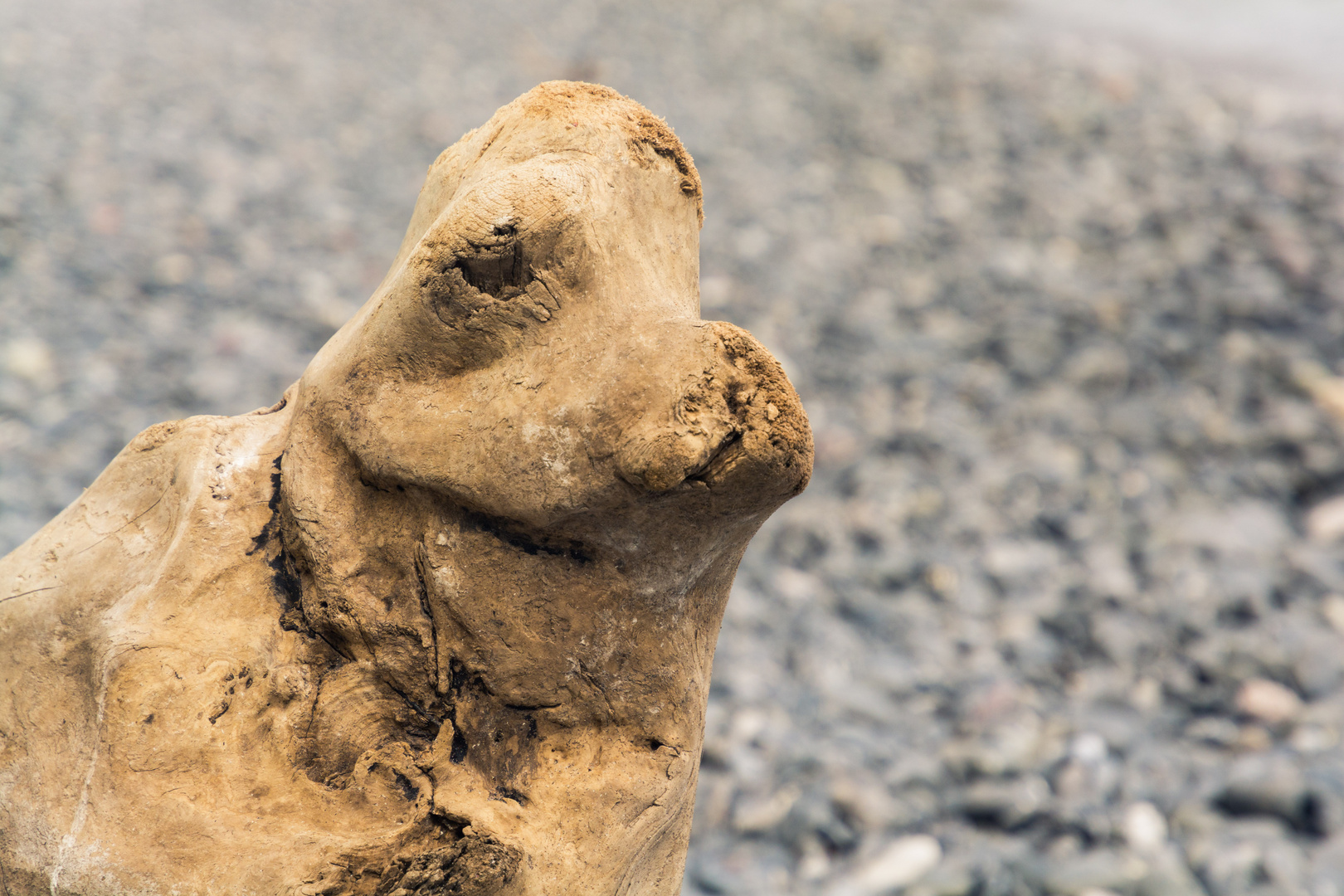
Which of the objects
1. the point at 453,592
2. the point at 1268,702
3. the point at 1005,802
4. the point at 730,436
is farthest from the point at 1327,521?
the point at 453,592

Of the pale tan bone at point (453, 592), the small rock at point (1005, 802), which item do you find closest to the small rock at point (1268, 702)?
the small rock at point (1005, 802)

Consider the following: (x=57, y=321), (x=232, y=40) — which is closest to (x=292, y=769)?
(x=57, y=321)

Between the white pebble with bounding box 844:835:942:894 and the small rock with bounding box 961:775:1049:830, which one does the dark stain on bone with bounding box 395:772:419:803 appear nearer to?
the white pebble with bounding box 844:835:942:894

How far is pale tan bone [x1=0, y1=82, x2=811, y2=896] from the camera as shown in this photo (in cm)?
128

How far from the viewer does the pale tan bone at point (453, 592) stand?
1282mm

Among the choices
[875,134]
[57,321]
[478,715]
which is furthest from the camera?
[875,134]

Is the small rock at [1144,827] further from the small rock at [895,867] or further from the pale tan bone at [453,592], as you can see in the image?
the pale tan bone at [453,592]

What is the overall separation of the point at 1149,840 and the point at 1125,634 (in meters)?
0.67

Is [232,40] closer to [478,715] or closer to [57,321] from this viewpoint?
[57,321]

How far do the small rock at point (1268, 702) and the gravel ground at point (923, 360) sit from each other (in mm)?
12

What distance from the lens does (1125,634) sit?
2934 mm

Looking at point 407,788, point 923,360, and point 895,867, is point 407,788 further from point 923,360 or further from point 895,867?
point 923,360

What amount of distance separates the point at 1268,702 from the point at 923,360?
1632 millimetres

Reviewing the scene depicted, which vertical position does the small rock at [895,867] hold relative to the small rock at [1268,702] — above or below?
below
